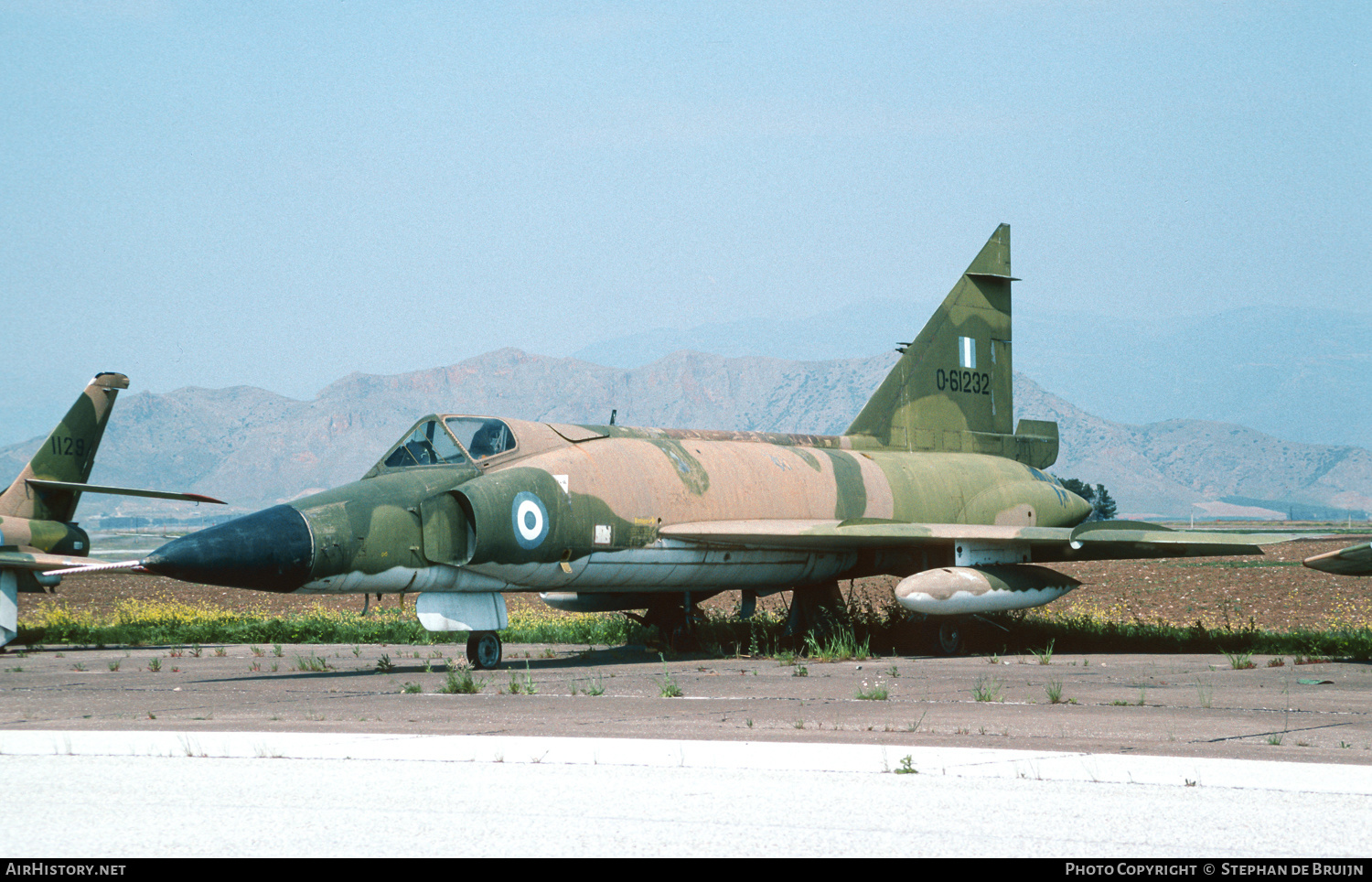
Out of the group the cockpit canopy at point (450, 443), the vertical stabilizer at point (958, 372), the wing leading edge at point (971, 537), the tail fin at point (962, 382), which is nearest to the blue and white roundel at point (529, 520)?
the cockpit canopy at point (450, 443)

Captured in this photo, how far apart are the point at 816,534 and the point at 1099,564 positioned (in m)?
26.8

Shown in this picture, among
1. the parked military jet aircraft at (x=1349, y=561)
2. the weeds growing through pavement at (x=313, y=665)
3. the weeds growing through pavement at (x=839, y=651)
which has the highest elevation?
the parked military jet aircraft at (x=1349, y=561)

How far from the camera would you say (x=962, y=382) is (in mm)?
22297

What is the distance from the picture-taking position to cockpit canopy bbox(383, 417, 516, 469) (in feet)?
51.6

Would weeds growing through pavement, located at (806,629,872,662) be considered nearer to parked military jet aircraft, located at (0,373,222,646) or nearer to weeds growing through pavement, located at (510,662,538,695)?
weeds growing through pavement, located at (510,662,538,695)

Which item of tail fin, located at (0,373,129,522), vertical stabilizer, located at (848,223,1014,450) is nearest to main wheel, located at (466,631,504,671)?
vertical stabilizer, located at (848,223,1014,450)

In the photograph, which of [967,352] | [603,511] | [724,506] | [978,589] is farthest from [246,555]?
[967,352]

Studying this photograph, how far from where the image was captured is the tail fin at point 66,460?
24.6 m

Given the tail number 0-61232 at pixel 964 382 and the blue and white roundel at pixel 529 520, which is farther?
the tail number 0-61232 at pixel 964 382

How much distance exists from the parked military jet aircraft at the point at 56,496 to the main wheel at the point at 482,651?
8.34 metres

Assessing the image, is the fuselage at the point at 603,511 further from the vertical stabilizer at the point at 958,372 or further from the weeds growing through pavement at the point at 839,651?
the weeds growing through pavement at the point at 839,651

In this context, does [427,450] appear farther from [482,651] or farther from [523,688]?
[523,688]

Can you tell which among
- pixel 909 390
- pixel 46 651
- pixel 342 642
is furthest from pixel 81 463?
pixel 909 390

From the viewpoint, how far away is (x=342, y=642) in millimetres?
22328
